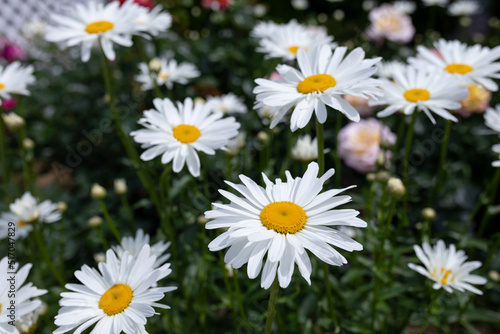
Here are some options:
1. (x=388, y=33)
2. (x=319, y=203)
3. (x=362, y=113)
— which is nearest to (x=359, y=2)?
(x=388, y=33)

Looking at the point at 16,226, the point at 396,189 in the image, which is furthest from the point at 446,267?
the point at 16,226

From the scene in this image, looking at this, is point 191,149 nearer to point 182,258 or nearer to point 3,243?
point 182,258

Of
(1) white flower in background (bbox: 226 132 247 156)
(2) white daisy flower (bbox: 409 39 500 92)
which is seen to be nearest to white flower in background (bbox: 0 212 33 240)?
(1) white flower in background (bbox: 226 132 247 156)

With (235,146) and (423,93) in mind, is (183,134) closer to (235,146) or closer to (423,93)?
(235,146)

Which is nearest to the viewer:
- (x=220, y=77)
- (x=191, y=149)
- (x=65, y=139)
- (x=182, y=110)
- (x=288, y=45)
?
(x=191, y=149)

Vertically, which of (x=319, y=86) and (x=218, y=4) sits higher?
(x=218, y=4)

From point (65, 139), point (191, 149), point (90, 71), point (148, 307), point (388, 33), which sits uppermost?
point (388, 33)

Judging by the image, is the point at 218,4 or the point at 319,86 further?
the point at 218,4
